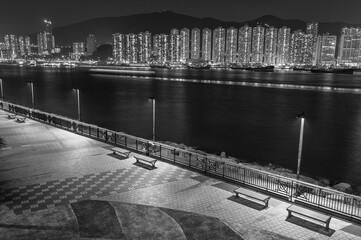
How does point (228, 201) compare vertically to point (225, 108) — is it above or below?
above

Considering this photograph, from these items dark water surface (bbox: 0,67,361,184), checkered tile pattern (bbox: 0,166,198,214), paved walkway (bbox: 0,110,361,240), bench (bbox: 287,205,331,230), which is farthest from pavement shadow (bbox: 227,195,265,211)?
dark water surface (bbox: 0,67,361,184)

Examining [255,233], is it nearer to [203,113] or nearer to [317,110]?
[203,113]

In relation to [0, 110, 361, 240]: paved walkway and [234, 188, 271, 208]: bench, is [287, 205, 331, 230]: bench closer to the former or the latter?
[0, 110, 361, 240]: paved walkway

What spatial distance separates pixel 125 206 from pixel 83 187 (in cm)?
241

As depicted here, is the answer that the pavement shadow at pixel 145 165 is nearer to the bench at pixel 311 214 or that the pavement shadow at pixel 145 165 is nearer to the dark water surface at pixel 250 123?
the bench at pixel 311 214

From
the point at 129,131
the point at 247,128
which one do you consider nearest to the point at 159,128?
the point at 129,131

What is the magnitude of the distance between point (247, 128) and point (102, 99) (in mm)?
41274

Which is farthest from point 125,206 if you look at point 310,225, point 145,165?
point 310,225

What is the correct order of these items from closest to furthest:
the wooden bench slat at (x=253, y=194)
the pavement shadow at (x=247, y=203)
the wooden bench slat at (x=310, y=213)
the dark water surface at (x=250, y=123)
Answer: the wooden bench slat at (x=310, y=213) < the pavement shadow at (x=247, y=203) < the wooden bench slat at (x=253, y=194) < the dark water surface at (x=250, y=123)

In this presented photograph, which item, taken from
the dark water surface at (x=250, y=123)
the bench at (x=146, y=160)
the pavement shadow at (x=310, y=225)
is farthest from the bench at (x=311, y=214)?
the dark water surface at (x=250, y=123)

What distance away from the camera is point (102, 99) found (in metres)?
74.6

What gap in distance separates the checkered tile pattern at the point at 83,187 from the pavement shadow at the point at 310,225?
4.76 m

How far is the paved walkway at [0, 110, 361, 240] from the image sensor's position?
28.7ft

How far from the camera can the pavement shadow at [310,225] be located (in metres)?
8.82
